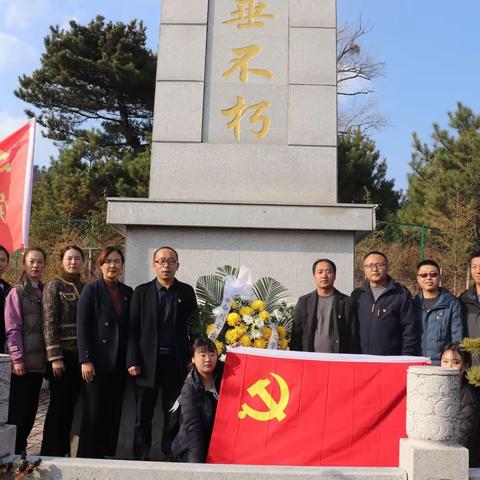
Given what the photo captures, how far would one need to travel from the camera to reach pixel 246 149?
546 cm

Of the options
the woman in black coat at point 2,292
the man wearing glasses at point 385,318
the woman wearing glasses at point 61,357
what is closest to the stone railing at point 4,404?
the woman wearing glasses at point 61,357

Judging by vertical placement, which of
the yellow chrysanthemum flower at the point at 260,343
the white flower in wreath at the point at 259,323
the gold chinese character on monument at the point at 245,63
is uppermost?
the gold chinese character on monument at the point at 245,63

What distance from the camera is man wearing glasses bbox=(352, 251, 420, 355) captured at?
3818mm

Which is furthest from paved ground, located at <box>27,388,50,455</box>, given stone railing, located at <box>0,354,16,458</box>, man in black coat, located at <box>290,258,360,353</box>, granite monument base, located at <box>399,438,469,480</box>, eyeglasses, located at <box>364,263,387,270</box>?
granite monument base, located at <box>399,438,469,480</box>

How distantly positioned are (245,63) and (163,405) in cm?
336

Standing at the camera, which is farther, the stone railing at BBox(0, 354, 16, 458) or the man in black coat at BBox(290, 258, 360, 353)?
the man in black coat at BBox(290, 258, 360, 353)

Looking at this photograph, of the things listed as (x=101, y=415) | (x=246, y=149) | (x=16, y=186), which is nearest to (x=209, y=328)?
(x=101, y=415)

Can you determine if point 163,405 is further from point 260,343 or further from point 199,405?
point 260,343

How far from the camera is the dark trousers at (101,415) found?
3762 mm

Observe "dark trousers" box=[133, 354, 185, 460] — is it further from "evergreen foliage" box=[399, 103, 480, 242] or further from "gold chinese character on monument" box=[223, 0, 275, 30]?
"evergreen foliage" box=[399, 103, 480, 242]

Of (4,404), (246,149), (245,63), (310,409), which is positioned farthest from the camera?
(245,63)

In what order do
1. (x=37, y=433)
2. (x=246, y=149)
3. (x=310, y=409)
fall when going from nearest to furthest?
(x=310, y=409)
(x=37, y=433)
(x=246, y=149)

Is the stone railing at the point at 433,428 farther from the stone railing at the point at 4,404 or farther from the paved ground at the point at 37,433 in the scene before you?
the paved ground at the point at 37,433

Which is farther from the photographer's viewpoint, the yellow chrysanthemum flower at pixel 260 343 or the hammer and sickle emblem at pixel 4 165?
the hammer and sickle emblem at pixel 4 165
